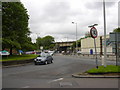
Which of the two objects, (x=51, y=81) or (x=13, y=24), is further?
(x=13, y=24)

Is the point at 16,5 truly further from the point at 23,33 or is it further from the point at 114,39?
the point at 114,39

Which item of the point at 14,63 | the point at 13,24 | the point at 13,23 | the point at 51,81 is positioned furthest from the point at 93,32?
the point at 13,24

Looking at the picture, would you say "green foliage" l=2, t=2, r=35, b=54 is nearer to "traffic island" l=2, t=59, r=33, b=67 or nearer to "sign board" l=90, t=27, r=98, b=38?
"traffic island" l=2, t=59, r=33, b=67

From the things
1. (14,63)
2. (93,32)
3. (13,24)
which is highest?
(13,24)

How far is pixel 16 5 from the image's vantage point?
2264 cm

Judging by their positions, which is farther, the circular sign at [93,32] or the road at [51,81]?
the circular sign at [93,32]

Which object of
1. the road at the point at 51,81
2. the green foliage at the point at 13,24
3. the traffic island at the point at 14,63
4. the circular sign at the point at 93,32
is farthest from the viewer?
the green foliage at the point at 13,24

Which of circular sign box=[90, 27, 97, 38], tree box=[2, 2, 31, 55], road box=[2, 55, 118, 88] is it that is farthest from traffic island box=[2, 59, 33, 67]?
circular sign box=[90, 27, 97, 38]

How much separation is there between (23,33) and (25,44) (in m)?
1.78

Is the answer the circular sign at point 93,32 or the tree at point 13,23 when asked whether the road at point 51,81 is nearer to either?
the circular sign at point 93,32

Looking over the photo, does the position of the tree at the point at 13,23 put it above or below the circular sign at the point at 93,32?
above

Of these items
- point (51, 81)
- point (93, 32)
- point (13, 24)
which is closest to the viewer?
point (51, 81)

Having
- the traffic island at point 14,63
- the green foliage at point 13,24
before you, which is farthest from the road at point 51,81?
the green foliage at point 13,24

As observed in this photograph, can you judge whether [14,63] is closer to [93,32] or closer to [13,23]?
[13,23]
